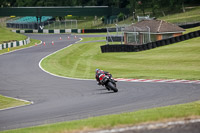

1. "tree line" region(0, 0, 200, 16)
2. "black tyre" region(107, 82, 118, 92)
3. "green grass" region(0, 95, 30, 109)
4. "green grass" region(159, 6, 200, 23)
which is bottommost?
"green grass" region(0, 95, 30, 109)

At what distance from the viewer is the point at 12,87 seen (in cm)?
2398

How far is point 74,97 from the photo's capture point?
1873 centimetres

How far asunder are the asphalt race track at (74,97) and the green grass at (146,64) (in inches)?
133

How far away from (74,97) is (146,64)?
46.3 ft

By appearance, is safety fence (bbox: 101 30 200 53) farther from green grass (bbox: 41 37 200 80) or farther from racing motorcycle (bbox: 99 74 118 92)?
racing motorcycle (bbox: 99 74 118 92)

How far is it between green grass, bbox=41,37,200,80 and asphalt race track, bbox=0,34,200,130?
3.38 metres

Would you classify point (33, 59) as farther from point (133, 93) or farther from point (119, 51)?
point (133, 93)

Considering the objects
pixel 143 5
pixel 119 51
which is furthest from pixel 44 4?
pixel 119 51

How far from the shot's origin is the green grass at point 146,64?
1033 inches

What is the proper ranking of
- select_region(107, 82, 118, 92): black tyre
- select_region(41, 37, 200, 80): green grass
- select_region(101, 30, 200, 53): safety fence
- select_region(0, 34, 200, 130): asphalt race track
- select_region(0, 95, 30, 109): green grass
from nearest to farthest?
select_region(0, 34, 200, 130): asphalt race track, select_region(0, 95, 30, 109): green grass, select_region(107, 82, 118, 92): black tyre, select_region(41, 37, 200, 80): green grass, select_region(101, 30, 200, 53): safety fence

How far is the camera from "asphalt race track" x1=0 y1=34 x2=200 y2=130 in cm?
1412

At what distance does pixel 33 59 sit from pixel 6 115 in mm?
25977

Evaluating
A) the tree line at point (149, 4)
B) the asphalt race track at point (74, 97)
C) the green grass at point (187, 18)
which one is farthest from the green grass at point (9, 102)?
the tree line at point (149, 4)

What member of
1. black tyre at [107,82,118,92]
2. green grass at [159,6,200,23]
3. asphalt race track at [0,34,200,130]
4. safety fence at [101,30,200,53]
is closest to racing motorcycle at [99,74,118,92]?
black tyre at [107,82,118,92]
